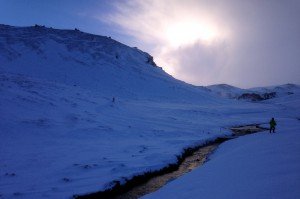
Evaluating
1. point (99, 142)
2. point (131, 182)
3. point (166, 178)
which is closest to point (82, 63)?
Result: point (99, 142)

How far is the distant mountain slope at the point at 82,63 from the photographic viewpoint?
6888 cm

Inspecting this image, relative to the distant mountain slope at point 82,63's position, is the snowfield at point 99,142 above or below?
below

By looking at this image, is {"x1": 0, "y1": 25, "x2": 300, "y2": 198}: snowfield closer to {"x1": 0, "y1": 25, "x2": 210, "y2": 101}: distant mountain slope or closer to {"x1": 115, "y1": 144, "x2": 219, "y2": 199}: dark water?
{"x1": 0, "y1": 25, "x2": 210, "y2": 101}: distant mountain slope

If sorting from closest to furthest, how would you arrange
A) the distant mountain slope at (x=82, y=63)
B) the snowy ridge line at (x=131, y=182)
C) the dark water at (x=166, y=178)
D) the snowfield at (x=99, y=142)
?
the snowfield at (x=99, y=142), the snowy ridge line at (x=131, y=182), the dark water at (x=166, y=178), the distant mountain slope at (x=82, y=63)

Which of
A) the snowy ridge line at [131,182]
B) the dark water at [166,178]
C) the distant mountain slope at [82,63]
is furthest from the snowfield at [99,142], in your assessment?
the dark water at [166,178]

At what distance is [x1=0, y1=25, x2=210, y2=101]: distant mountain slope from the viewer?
68.9 meters

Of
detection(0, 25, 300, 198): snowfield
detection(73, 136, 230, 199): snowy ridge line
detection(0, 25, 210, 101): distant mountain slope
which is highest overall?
detection(0, 25, 210, 101): distant mountain slope

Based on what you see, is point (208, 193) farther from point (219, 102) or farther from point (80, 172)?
point (219, 102)

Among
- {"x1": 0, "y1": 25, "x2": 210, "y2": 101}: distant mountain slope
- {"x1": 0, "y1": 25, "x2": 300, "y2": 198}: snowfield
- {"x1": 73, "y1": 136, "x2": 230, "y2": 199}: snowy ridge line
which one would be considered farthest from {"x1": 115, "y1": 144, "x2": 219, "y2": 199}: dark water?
{"x1": 0, "y1": 25, "x2": 210, "y2": 101}: distant mountain slope

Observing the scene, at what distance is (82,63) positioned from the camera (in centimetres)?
8075

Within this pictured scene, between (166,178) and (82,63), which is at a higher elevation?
(82,63)

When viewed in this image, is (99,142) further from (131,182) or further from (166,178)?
(166,178)

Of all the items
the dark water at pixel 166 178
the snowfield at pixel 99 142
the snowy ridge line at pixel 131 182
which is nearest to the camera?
the snowfield at pixel 99 142

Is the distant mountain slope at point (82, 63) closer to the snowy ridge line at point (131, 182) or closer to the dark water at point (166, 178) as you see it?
the dark water at point (166, 178)
